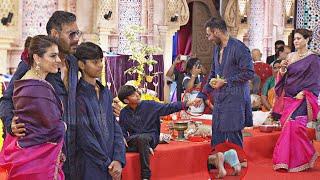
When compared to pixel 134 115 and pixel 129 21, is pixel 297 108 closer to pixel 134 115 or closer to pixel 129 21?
pixel 134 115

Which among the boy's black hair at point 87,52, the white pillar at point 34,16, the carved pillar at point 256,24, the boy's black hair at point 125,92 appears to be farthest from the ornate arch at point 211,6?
the boy's black hair at point 87,52

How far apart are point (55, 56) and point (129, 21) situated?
761cm

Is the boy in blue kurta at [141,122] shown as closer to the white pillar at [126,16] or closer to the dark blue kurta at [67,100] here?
the dark blue kurta at [67,100]

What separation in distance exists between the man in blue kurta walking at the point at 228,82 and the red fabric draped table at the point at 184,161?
0.48m

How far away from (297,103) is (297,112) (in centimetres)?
11

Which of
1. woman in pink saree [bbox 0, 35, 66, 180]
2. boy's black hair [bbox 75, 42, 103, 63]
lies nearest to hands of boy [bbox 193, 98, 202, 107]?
boy's black hair [bbox 75, 42, 103, 63]

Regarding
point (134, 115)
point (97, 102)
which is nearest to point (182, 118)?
point (134, 115)

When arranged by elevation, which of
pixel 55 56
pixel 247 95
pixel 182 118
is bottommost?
pixel 182 118

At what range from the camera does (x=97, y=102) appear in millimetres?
3867

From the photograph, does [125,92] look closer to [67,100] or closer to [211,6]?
[67,100]

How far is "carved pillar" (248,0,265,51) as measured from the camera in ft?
48.7

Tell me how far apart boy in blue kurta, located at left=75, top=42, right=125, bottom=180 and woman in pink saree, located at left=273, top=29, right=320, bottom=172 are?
3060 mm

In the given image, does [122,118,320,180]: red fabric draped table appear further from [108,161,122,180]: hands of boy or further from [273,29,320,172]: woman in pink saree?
[108,161,122,180]: hands of boy

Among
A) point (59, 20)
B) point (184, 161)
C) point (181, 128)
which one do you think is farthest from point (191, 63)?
point (59, 20)
